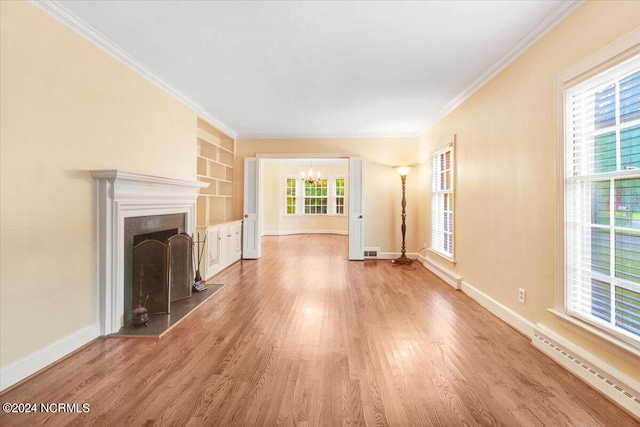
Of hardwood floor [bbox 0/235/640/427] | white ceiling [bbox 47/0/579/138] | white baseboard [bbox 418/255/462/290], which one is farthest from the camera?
white baseboard [bbox 418/255/462/290]

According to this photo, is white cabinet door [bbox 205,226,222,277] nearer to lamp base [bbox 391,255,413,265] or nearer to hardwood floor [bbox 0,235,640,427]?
hardwood floor [bbox 0,235,640,427]

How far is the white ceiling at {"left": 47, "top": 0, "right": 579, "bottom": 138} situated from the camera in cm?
210

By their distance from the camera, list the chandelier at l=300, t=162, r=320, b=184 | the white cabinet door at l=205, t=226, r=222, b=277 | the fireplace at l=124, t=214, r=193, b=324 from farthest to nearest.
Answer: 1. the chandelier at l=300, t=162, r=320, b=184
2. the white cabinet door at l=205, t=226, r=222, b=277
3. the fireplace at l=124, t=214, r=193, b=324

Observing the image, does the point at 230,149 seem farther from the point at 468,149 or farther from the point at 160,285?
the point at 468,149

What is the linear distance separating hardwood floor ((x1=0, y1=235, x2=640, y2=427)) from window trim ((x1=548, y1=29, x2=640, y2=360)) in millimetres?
349

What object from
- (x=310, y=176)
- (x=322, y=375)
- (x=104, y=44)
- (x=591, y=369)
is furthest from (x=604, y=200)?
(x=310, y=176)

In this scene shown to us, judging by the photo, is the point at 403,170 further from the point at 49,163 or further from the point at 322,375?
the point at 49,163

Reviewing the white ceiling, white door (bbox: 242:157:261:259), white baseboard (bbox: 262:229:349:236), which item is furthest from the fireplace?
white baseboard (bbox: 262:229:349:236)

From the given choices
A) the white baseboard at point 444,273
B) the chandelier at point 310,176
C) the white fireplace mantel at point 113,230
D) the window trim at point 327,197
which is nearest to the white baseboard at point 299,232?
the window trim at point 327,197

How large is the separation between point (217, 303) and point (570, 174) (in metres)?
3.62

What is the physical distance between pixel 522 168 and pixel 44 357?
13.8 ft

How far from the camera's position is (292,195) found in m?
10.5

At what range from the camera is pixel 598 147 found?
1.88 meters

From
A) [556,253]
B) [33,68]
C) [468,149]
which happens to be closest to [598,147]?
[556,253]
